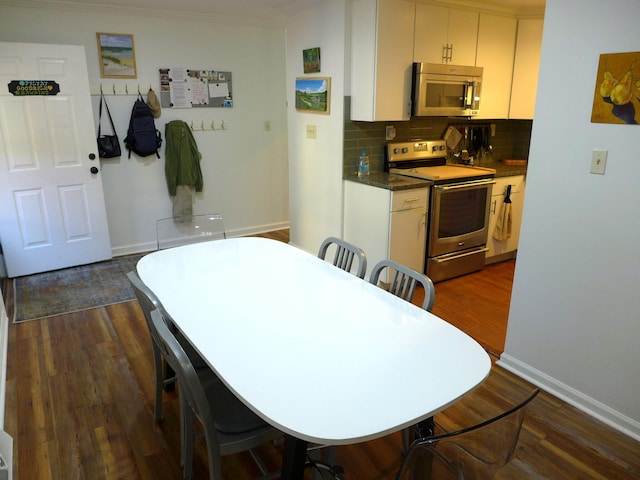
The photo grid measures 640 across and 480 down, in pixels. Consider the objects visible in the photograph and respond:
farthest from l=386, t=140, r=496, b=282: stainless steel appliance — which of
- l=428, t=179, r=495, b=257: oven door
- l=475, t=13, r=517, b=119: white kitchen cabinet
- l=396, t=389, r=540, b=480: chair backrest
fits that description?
l=396, t=389, r=540, b=480: chair backrest

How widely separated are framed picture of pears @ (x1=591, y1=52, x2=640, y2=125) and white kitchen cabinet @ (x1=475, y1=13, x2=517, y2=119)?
6.96 ft

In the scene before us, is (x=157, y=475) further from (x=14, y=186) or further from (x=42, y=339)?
(x=14, y=186)

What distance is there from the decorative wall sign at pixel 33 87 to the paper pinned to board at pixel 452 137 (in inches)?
137

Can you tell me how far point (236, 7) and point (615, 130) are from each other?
332 centimetres

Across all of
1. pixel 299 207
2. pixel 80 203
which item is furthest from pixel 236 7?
pixel 80 203

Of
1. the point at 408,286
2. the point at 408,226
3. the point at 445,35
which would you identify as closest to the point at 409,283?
the point at 408,286

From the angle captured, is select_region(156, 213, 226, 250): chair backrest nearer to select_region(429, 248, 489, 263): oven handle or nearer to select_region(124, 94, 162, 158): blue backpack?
select_region(124, 94, 162, 158): blue backpack

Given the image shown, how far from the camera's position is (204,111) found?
4.75 m

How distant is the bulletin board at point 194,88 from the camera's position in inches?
177

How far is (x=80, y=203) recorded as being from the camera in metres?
4.23

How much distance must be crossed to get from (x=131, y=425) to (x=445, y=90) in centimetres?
329

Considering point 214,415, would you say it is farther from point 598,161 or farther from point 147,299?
point 598,161

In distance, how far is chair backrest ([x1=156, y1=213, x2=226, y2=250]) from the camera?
3.31m

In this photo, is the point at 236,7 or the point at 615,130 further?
the point at 236,7
